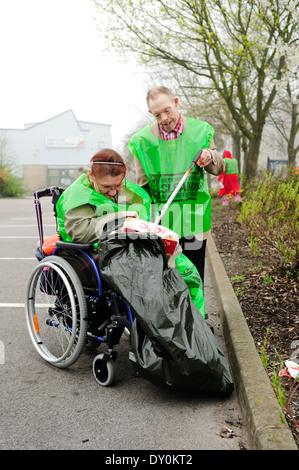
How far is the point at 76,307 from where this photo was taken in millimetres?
3125

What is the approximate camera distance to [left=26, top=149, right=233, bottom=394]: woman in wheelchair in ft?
8.66

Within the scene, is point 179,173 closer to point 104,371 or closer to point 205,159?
point 205,159

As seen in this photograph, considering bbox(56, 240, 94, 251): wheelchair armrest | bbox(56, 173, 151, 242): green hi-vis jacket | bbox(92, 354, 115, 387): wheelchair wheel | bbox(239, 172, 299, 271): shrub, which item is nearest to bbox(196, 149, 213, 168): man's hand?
bbox(56, 173, 151, 242): green hi-vis jacket

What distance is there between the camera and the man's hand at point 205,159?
3250mm

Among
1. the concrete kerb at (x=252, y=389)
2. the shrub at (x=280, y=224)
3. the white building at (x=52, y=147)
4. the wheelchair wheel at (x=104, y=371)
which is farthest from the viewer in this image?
the white building at (x=52, y=147)

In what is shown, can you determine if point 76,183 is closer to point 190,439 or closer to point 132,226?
point 132,226

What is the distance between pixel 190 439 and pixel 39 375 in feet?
4.10

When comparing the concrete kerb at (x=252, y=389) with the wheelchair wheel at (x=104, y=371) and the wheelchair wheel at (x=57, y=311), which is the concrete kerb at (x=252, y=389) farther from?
the wheelchair wheel at (x=57, y=311)

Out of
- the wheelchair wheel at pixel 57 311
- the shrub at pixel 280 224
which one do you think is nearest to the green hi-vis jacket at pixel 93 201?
the wheelchair wheel at pixel 57 311

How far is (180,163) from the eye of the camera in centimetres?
346

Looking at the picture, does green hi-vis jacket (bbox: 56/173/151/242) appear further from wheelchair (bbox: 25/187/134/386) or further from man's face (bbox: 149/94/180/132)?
man's face (bbox: 149/94/180/132)

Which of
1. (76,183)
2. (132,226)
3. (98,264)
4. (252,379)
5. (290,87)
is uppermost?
(290,87)

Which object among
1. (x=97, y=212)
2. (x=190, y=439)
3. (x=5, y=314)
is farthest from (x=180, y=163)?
(x=5, y=314)
